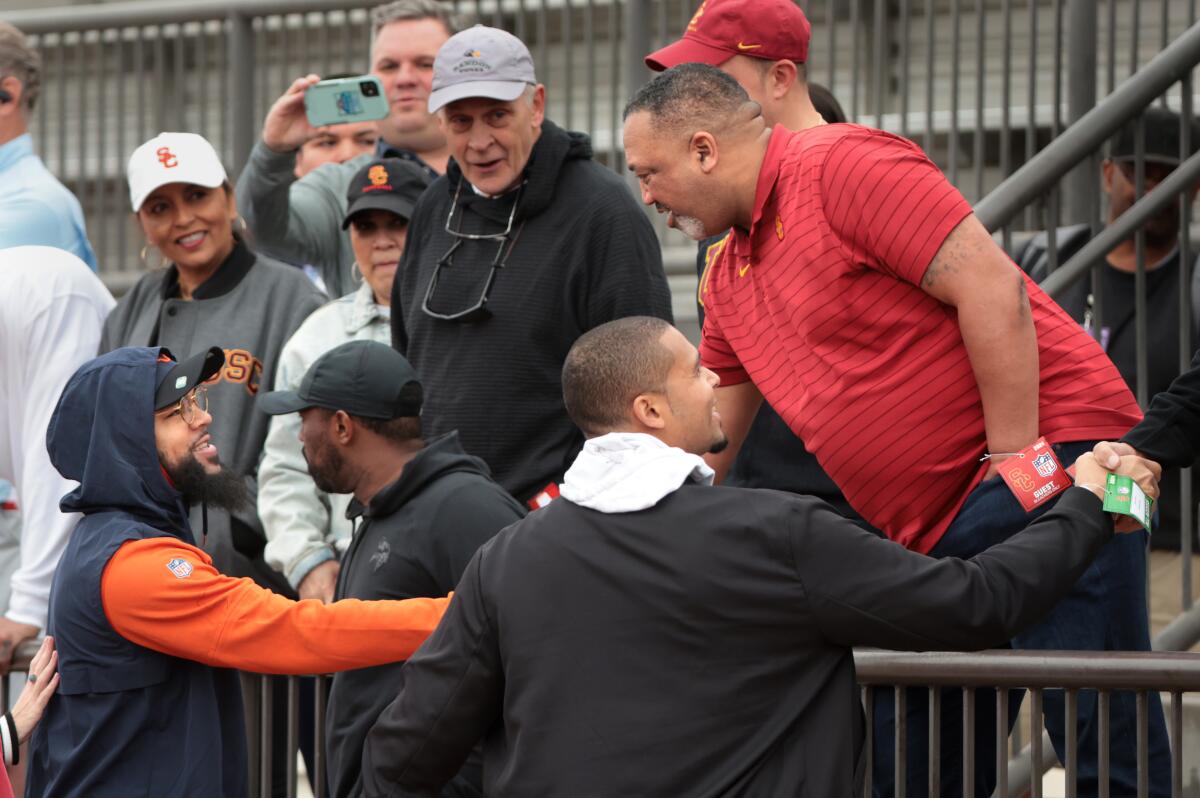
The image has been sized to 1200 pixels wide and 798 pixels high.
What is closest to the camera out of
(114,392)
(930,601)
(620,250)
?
(930,601)

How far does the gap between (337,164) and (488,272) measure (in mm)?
2232

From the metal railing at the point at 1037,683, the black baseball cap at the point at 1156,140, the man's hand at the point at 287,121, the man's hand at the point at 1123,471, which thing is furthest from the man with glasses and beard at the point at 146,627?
the black baseball cap at the point at 1156,140

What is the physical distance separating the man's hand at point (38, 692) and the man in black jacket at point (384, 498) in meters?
0.65

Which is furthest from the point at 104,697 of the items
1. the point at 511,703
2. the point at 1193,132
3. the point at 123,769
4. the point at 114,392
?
the point at 1193,132

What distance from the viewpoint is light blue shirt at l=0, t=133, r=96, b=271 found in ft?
21.3

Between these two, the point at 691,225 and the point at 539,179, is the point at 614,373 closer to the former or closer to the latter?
the point at 691,225

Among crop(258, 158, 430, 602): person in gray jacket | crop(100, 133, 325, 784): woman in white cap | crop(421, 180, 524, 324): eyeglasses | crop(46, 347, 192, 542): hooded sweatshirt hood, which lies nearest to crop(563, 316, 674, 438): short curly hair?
crop(46, 347, 192, 542): hooded sweatshirt hood

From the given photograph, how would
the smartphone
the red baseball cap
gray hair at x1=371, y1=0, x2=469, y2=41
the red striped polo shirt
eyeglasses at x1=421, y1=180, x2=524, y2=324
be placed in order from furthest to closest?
gray hair at x1=371, y1=0, x2=469, y2=41 → the smartphone → eyeglasses at x1=421, y1=180, x2=524, y2=324 → the red baseball cap → the red striped polo shirt

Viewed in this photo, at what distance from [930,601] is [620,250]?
7.35 feet

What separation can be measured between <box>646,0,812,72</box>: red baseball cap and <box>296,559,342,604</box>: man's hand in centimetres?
181

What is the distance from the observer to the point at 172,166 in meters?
6.14

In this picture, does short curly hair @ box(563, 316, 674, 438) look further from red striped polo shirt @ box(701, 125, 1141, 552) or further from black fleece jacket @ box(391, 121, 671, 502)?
black fleece jacket @ box(391, 121, 671, 502)

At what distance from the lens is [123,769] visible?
422 cm

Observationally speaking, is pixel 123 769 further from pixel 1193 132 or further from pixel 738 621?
pixel 1193 132
